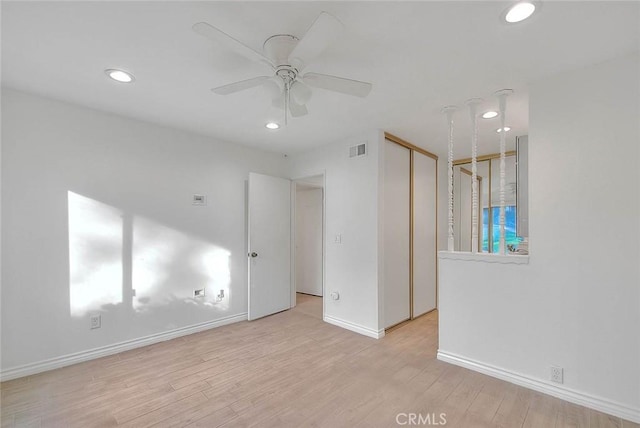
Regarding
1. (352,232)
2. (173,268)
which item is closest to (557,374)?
(352,232)

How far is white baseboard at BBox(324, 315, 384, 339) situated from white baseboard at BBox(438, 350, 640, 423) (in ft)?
2.40

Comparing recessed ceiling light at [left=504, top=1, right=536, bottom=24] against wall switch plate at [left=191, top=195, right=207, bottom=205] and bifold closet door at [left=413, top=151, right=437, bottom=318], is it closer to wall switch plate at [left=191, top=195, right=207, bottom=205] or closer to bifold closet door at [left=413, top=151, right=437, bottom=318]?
bifold closet door at [left=413, top=151, right=437, bottom=318]

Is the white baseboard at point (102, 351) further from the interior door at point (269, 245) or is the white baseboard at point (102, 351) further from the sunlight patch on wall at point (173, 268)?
the interior door at point (269, 245)

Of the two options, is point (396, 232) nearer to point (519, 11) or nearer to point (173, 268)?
point (519, 11)

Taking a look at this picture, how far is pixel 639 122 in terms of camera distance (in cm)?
185

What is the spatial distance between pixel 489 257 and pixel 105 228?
3.70 metres

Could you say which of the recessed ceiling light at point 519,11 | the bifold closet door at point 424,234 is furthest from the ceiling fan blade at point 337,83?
the bifold closet door at point 424,234

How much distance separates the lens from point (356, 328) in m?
3.48

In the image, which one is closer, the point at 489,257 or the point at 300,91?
the point at 300,91

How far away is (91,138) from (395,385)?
3.66m

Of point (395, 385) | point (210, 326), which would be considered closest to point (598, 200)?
point (395, 385)

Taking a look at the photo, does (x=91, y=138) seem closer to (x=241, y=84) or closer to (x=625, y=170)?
(x=241, y=84)

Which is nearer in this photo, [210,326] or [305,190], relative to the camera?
[210,326]

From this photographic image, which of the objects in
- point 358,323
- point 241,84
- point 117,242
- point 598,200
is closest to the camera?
point 241,84
